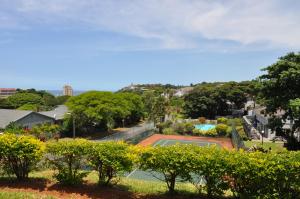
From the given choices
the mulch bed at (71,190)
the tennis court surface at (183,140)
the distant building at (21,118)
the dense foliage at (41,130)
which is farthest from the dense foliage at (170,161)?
the distant building at (21,118)

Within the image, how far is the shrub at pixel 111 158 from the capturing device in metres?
10.2

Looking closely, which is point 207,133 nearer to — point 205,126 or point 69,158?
point 205,126

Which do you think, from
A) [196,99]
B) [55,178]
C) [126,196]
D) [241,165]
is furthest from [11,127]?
[196,99]

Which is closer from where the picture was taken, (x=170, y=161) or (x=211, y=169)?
(x=211, y=169)

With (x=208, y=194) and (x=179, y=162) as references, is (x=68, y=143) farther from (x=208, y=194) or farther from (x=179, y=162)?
(x=208, y=194)

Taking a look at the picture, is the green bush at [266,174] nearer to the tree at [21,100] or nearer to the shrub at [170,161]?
the shrub at [170,161]

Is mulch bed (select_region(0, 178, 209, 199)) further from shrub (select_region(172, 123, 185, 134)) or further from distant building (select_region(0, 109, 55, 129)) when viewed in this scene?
shrub (select_region(172, 123, 185, 134))

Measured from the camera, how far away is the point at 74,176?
10992mm

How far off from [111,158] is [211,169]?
10.5ft

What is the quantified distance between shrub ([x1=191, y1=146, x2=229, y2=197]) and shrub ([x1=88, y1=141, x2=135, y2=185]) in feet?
7.10

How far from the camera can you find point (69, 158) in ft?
36.1

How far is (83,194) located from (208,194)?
3.92 m

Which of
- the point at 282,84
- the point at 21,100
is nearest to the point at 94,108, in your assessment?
the point at 282,84

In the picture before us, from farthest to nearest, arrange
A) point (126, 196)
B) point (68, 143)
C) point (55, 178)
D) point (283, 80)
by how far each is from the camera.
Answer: point (283, 80) < point (55, 178) < point (68, 143) < point (126, 196)
